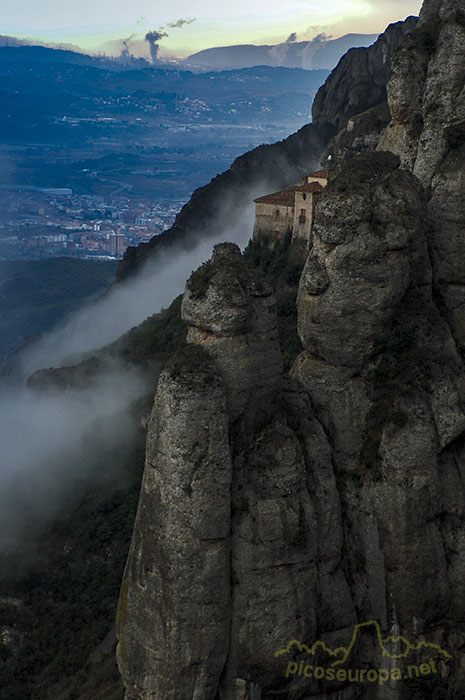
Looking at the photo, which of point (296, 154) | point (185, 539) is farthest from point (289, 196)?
point (185, 539)

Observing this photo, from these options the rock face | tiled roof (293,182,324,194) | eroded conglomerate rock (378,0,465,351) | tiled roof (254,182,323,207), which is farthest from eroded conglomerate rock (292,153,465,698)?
the rock face

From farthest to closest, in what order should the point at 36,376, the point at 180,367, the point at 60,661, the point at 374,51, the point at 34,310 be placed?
the point at 34,310, the point at 374,51, the point at 36,376, the point at 60,661, the point at 180,367

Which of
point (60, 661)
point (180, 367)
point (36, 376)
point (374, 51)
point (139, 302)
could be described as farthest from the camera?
point (139, 302)

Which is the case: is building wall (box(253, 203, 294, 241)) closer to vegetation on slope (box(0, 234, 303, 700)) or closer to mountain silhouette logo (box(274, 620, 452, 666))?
vegetation on slope (box(0, 234, 303, 700))

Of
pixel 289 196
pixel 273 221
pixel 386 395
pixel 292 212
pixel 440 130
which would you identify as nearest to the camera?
pixel 386 395

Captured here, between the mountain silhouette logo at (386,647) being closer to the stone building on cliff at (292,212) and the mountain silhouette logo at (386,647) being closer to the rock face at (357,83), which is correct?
the stone building on cliff at (292,212)

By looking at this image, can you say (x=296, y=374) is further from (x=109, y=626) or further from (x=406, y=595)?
(x=109, y=626)

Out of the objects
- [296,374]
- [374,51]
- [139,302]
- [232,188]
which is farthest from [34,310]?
[296,374]

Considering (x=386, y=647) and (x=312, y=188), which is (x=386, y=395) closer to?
(x=386, y=647)
